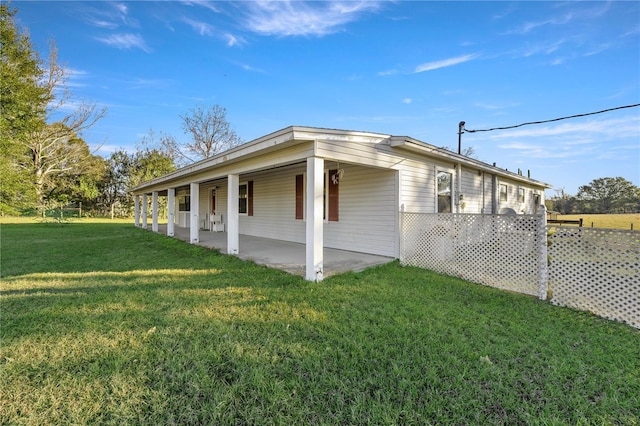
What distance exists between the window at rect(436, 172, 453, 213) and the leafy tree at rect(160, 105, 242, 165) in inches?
827

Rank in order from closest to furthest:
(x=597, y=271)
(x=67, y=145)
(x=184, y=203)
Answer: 1. (x=597, y=271)
2. (x=184, y=203)
3. (x=67, y=145)

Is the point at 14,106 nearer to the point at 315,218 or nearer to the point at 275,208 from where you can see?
the point at 275,208

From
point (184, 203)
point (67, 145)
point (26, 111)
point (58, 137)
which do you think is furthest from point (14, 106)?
point (67, 145)

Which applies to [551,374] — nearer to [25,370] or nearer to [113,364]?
[113,364]

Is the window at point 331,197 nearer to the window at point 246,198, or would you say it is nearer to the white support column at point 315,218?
the white support column at point 315,218

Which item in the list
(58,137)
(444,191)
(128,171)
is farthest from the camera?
(128,171)

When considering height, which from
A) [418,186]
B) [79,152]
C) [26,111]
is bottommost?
[418,186]

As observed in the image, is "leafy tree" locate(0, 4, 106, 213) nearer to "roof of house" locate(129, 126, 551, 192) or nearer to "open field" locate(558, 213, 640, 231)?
"roof of house" locate(129, 126, 551, 192)

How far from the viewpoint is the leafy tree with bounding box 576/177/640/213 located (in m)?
27.5

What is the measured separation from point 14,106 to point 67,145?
646 inches

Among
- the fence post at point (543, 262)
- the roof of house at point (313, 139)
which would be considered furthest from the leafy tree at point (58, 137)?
the fence post at point (543, 262)

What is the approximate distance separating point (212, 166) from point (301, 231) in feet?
11.3

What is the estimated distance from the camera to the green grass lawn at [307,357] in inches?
71.7

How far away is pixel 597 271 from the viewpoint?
142 inches
